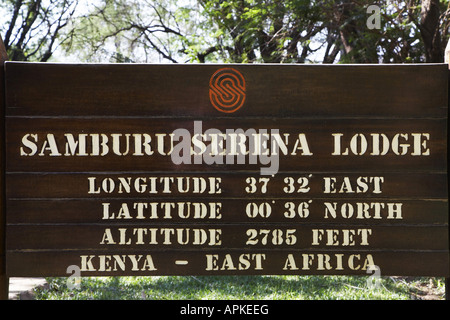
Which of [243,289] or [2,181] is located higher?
[2,181]

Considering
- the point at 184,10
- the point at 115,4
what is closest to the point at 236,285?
the point at 184,10

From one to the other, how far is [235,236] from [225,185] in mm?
323

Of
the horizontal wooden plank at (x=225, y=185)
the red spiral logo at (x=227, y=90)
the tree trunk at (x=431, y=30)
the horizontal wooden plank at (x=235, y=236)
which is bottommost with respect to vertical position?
the horizontal wooden plank at (x=235, y=236)

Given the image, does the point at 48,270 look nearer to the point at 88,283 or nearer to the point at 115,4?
the point at 88,283

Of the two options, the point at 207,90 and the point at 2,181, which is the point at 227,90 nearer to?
the point at 207,90

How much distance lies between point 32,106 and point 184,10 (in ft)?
27.2

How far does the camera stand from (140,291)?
18.9ft

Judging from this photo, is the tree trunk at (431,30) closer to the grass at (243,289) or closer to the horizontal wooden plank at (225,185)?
the grass at (243,289)

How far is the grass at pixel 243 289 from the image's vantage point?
5.40 m

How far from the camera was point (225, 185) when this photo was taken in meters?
2.98

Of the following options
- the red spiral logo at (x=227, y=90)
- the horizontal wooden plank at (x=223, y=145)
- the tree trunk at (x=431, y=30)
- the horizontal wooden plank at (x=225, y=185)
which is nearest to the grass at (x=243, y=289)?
the horizontal wooden plank at (x=225, y=185)

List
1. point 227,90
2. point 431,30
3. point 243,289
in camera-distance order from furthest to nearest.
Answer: point 431,30, point 243,289, point 227,90

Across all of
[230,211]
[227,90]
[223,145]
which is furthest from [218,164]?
[227,90]

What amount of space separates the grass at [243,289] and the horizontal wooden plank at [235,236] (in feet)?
8.16
